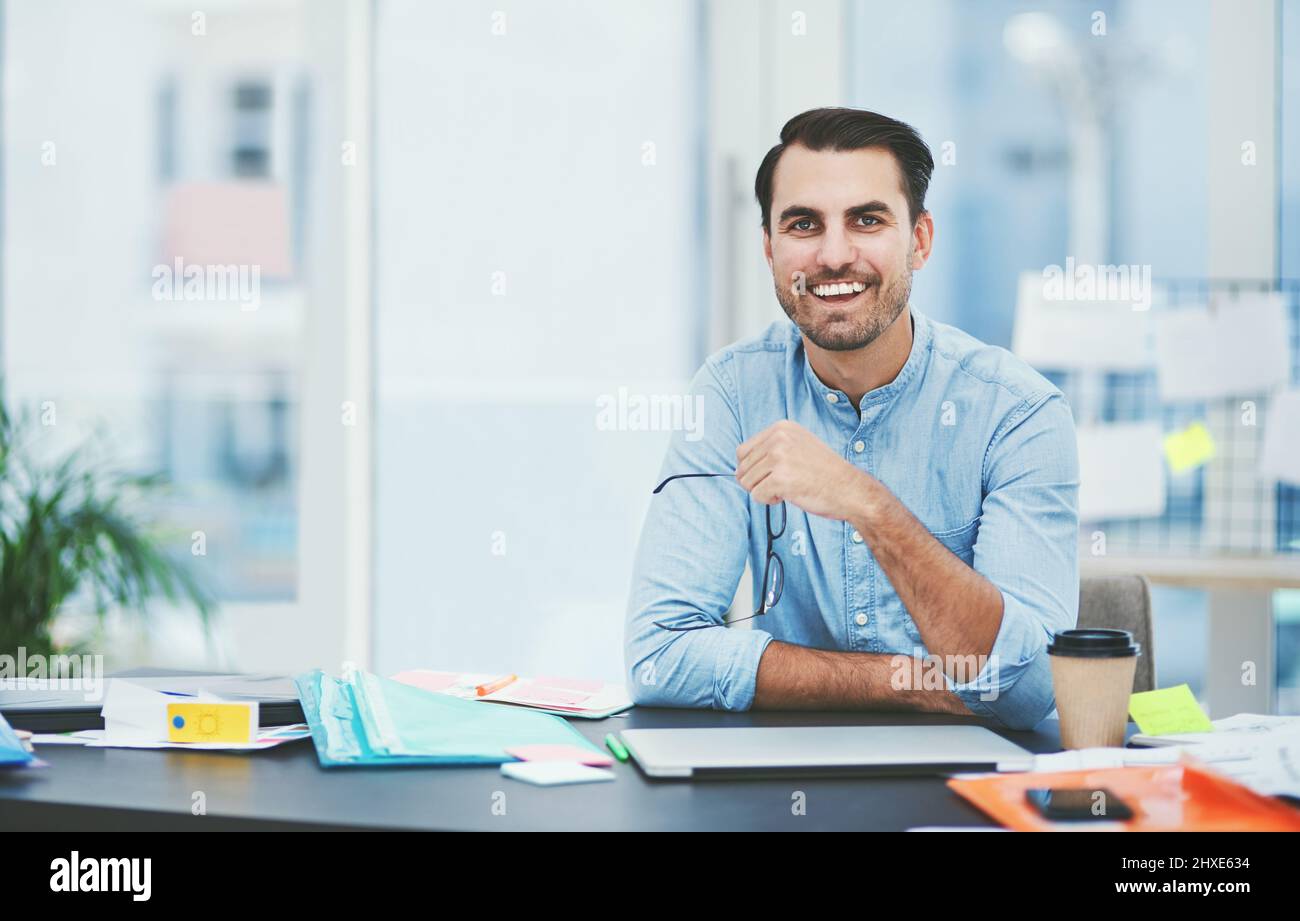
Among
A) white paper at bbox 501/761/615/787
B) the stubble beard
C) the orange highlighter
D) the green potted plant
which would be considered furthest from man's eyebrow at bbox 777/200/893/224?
the green potted plant

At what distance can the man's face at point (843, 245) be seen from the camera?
5.99 feet

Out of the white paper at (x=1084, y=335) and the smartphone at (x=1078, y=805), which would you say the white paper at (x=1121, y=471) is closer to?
the white paper at (x=1084, y=335)

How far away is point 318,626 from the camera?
286 centimetres

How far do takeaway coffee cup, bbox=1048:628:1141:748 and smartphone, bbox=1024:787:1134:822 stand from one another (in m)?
0.21

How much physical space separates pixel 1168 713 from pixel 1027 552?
0.35 meters

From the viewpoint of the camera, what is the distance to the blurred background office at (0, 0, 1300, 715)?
275cm

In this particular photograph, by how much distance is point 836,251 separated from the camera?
183 cm

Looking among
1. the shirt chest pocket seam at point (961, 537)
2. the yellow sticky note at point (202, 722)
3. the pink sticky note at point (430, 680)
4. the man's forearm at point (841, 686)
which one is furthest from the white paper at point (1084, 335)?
the yellow sticky note at point (202, 722)

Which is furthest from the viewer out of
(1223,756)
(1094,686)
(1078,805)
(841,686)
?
(841,686)

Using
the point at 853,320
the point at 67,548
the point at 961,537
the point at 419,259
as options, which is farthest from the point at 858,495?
the point at 67,548

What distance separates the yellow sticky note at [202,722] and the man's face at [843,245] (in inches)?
38.9

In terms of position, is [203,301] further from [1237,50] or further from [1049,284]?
[1237,50]

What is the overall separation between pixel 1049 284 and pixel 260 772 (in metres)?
1.92

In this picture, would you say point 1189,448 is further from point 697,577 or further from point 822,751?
point 822,751
